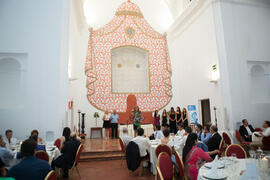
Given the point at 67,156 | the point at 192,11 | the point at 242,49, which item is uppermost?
the point at 192,11

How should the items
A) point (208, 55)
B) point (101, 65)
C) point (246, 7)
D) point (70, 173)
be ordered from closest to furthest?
point (70, 173), point (246, 7), point (208, 55), point (101, 65)

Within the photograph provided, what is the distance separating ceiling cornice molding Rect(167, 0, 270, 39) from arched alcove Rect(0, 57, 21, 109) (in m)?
8.05

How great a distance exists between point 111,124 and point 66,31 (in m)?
5.01

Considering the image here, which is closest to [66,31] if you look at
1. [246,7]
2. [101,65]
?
[101,65]

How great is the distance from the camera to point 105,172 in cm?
503

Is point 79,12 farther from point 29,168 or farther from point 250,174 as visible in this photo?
point 250,174

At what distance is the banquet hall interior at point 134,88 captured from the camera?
377 centimetres

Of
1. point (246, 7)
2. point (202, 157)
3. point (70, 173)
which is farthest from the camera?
point (246, 7)

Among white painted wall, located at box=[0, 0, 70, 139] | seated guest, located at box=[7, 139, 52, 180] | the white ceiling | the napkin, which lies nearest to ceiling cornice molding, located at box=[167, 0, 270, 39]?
the white ceiling

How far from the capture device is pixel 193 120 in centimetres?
999

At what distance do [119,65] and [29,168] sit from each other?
427 inches

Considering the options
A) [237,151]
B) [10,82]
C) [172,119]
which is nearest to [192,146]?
[237,151]

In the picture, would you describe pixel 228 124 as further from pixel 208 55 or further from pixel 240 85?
pixel 208 55

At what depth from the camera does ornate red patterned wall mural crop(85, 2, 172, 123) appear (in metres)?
11.1
